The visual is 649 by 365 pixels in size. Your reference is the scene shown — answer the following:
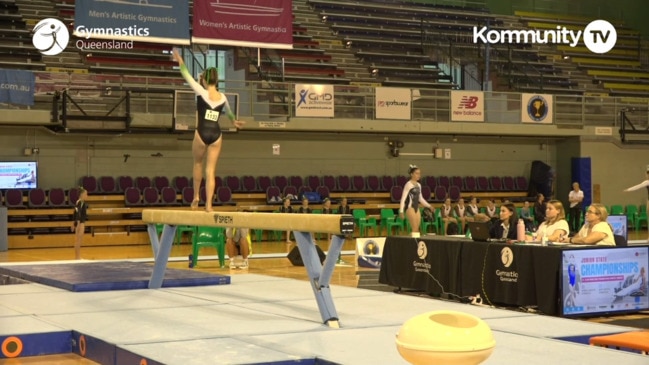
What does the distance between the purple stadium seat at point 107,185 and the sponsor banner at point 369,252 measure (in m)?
9.29

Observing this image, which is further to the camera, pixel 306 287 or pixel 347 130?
pixel 347 130

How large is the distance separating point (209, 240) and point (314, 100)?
7.83 m

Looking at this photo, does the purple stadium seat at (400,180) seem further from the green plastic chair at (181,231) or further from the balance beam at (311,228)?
the balance beam at (311,228)

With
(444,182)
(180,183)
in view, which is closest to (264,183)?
(180,183)

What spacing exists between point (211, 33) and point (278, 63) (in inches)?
361

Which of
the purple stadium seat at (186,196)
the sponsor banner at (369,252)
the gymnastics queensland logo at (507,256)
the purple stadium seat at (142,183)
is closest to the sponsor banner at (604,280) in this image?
the gymnastics queensland logo at (507,256)

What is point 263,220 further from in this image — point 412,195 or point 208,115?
point 412,195

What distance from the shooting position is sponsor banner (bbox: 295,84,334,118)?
22.1 m

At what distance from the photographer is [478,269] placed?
10359mm

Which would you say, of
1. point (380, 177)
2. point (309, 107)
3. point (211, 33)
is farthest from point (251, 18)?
point (380, 177)

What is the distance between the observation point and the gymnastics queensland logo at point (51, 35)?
2138cm

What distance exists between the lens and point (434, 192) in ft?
83.7

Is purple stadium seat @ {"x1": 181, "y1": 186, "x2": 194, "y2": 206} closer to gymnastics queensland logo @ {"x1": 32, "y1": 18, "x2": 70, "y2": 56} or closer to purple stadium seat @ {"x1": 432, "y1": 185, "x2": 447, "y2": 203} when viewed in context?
gymnastics queensland logo @ {"x1": 32, "y1": 18, "x2": 70, "y2": 56}

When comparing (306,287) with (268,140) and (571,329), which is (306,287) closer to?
(571,329)
